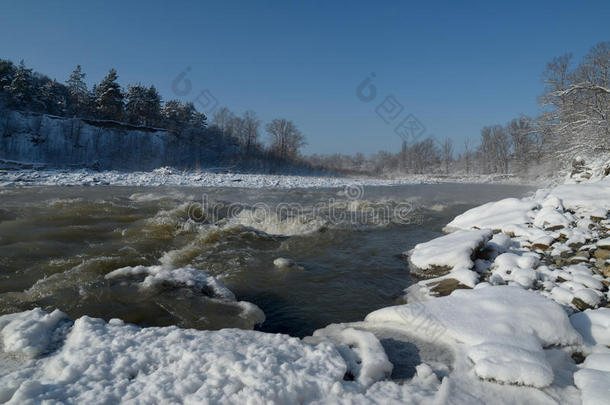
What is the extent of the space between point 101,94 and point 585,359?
175 ft

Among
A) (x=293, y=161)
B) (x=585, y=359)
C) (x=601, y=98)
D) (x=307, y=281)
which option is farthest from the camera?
(x=293, y=161)

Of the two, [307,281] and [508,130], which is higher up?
[508,130]

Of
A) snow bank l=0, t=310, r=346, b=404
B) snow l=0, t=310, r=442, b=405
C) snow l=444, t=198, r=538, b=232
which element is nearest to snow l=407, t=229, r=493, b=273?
snow l=444, t=198, r=538, b=232

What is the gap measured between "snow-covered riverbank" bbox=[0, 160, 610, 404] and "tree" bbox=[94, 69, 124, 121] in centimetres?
4872

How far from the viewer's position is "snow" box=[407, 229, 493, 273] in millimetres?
4980

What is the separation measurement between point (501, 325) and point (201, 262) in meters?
4.88

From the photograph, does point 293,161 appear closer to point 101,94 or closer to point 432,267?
point 101,94

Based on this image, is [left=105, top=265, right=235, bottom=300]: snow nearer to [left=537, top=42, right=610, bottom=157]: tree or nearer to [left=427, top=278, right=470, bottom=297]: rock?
[left=427, top=278, right=470, bottom=297]: rock

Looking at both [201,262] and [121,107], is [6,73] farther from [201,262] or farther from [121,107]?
[201,262]

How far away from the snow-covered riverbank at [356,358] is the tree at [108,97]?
48.7 meters

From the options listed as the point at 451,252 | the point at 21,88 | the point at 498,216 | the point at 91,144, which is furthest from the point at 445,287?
the point at 21,88

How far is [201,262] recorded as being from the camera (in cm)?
563

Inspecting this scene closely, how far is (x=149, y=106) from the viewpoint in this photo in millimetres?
46906

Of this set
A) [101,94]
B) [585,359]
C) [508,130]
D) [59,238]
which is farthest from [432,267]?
[508,130]
